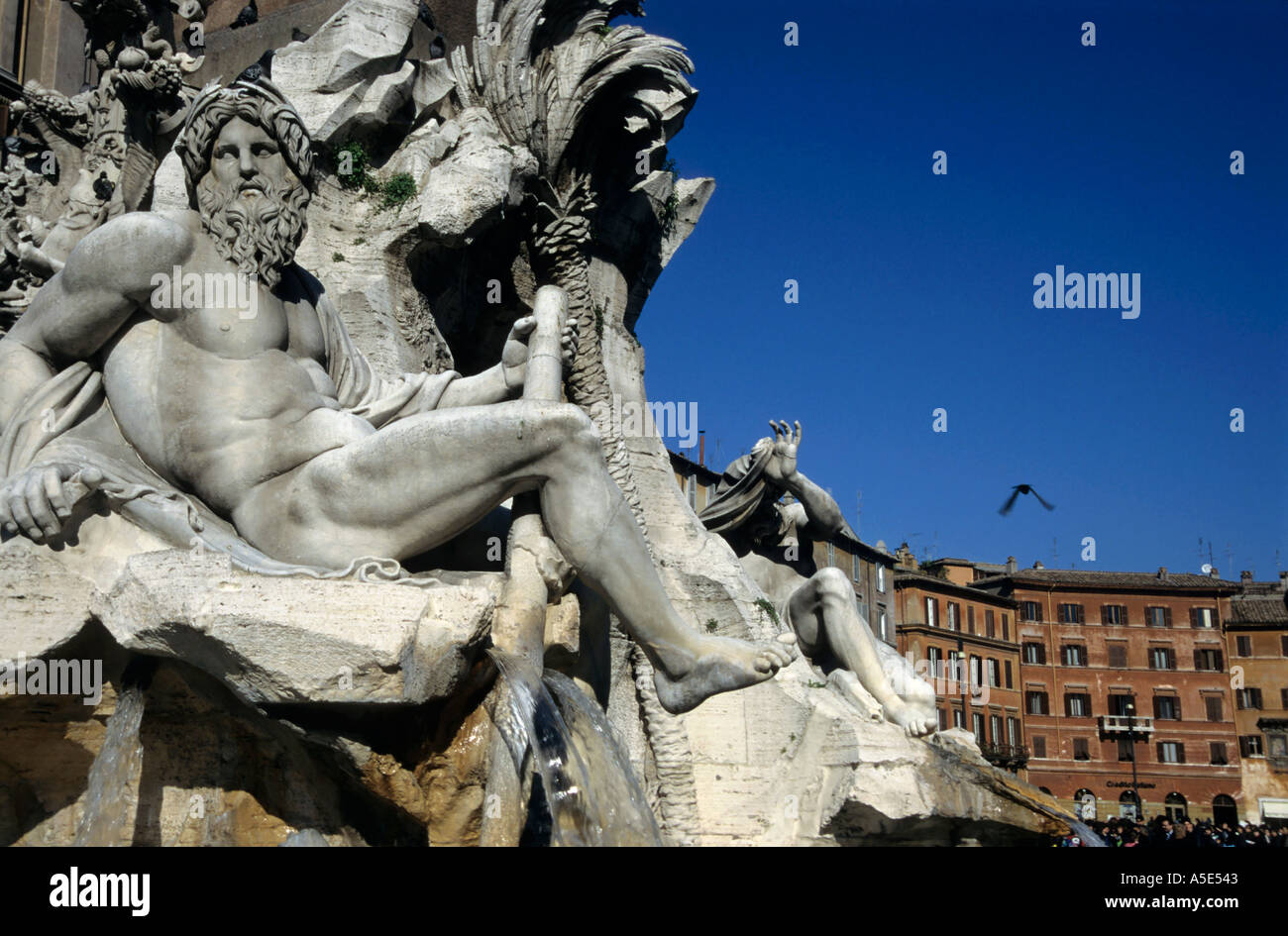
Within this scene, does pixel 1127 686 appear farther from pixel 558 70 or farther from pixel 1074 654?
pixel 558 70

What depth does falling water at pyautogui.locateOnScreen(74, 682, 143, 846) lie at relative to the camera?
5008 mm

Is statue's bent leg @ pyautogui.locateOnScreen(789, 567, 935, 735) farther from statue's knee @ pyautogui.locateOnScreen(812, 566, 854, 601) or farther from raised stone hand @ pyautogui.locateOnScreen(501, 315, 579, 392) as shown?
raised stone hand @ pyautogui.locateOnScreen(501, 315, 579, 392)

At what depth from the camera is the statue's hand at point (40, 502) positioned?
5035mm

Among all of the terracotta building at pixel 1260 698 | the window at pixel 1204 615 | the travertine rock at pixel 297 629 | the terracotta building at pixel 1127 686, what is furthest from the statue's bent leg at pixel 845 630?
the window at pixel 1204 615

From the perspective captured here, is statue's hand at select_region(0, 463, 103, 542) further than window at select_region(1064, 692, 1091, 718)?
No

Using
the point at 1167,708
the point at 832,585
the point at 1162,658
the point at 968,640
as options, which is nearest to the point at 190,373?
the point at 832,585

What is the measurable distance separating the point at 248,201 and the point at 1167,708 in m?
64.1

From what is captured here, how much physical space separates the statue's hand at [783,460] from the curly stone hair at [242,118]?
4.96 meters

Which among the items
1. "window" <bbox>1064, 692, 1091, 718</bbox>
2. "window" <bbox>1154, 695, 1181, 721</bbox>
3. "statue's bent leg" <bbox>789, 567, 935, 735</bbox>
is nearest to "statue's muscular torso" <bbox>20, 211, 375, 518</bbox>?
"statue's bent leg" <bbox>789, 567, 935, 735</bbox>

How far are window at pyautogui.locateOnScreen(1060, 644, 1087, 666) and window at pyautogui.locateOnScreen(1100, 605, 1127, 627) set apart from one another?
1829 mm

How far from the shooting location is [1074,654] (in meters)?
62.3

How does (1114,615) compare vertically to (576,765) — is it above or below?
above
